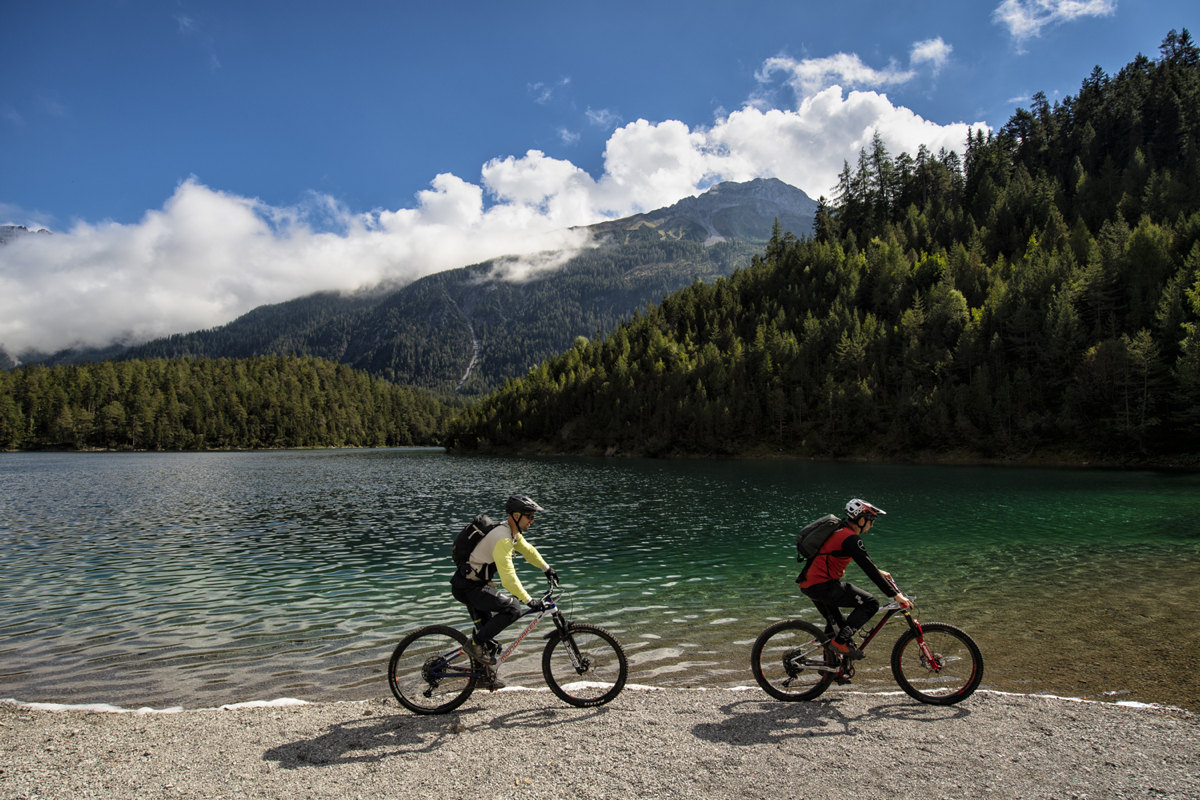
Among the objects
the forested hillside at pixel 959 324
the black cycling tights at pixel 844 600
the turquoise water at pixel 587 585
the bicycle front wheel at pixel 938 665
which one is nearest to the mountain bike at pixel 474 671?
the turquoise water at pixel 587 585

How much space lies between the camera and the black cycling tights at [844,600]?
35.8 ft

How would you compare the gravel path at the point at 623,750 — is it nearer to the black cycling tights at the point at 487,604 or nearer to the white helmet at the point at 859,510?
the black cycling tights at the point at 487,604

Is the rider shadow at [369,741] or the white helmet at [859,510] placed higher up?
the white helmet at [859,510]

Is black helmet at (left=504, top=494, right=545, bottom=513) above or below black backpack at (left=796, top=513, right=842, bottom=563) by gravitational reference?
above

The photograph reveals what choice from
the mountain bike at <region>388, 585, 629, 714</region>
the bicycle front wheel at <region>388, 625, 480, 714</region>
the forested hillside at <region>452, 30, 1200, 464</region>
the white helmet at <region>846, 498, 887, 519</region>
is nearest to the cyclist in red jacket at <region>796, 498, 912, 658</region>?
the white helmet at <region>846, 498, 887, 519</region>

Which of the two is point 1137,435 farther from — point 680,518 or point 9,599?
point 9,599

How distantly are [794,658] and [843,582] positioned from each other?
1.69 m

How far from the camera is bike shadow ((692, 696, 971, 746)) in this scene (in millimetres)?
9430

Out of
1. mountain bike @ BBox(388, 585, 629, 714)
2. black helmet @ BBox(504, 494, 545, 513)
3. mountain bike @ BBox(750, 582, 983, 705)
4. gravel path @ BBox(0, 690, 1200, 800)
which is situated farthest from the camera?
mountain bike @ BBox(750, 582, 983, 705)

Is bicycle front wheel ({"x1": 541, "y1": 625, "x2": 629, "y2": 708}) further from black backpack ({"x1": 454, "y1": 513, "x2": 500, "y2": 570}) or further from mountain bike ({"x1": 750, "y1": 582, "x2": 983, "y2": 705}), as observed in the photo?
mountain bike ({"x1": 750, "y1": 582, "x2": 983, "y2": 705})

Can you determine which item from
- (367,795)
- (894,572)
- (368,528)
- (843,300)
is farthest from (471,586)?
(843,300)

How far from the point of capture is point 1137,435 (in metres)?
88.3

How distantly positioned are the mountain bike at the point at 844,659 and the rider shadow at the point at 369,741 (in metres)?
5.61

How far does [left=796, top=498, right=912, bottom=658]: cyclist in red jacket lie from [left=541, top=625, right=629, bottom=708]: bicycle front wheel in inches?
142
